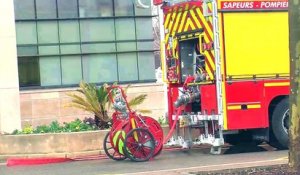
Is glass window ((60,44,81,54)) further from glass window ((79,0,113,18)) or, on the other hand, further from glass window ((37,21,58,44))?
glass window ((79,0,113,18))

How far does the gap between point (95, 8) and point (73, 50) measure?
171 centimetres

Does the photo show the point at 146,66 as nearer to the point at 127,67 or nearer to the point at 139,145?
the point at 127,67

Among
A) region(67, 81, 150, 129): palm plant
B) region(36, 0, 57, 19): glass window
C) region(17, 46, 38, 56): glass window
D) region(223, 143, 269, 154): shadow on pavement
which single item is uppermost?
region(36, 0, 57, 19): glass window

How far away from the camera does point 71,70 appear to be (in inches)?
853

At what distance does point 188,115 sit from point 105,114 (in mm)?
2226

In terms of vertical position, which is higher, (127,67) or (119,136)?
(127,67)

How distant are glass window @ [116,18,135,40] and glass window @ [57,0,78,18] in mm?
1525

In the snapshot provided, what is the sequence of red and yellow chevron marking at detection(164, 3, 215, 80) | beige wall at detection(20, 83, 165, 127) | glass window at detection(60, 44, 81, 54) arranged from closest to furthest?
red and yellow chevron marking at detection(164, 3, 215, 80), beige wall at detection(20, 83, 165, 127), glass window at detection(60, 44, 81, 54)

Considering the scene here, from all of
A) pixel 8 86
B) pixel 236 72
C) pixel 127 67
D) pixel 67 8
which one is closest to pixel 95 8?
pixel 67 8

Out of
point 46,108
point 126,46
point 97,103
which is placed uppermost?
point 126,46

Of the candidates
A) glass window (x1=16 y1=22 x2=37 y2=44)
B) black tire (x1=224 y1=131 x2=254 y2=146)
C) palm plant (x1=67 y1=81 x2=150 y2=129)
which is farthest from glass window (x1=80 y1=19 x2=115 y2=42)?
black tire (x1=224 y1=131 x2=254 y2=146)

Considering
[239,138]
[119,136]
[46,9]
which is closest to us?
[119,136]

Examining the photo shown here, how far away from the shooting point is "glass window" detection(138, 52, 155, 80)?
2250cm

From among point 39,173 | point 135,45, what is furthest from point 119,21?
point 39,173
